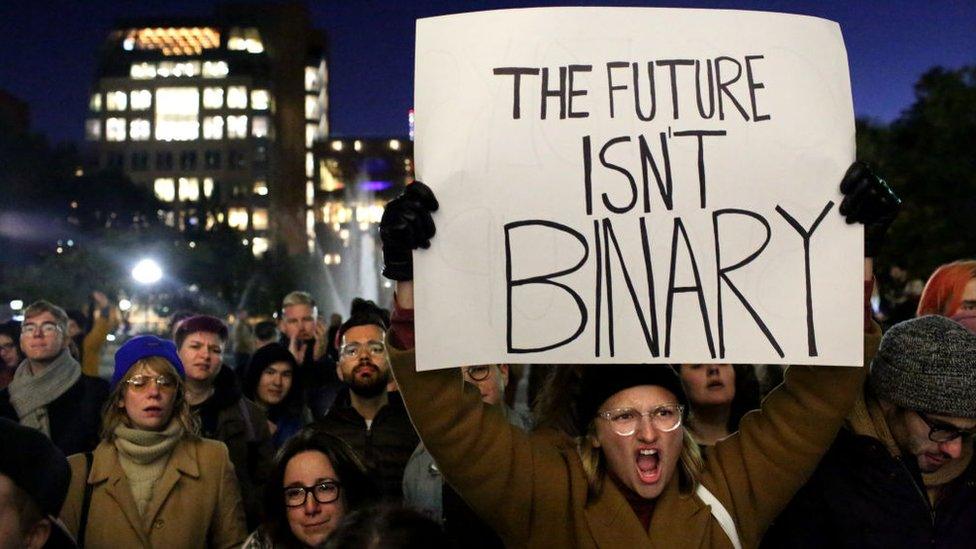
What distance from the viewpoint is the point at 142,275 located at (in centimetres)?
1856

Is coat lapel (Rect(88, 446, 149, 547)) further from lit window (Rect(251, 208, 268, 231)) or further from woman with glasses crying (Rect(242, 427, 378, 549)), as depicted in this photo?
lit window (Rect(251, 208, 268, 231))

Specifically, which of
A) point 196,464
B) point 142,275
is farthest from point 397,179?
point 196,464

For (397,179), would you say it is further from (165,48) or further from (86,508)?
(86,508)

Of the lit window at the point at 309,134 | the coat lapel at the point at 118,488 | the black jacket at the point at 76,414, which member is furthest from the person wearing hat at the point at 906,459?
the lit window at the point at 309,134

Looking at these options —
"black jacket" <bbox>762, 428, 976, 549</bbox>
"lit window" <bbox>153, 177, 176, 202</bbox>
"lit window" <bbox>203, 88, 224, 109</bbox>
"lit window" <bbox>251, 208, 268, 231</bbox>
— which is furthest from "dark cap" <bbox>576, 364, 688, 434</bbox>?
"lit window" <bbox>203, 88, 224, 109</bbox>

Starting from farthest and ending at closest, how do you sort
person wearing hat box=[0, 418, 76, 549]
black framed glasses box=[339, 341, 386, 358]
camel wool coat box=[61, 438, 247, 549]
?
1. black framed glasses box=[339, 341, 386, 358]
2. camel wool coat box=[61, 438, 247, 549]
3. person wearing hat box=[0, 418, 76, 549]

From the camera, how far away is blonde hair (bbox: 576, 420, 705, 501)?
8.54ft

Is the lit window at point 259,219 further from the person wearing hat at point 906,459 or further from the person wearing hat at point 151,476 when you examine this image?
the person wearing hat at point 906,459

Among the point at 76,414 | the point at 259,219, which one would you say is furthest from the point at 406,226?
the point at 259,219

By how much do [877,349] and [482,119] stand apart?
1.24m

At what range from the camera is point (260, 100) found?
366 feet

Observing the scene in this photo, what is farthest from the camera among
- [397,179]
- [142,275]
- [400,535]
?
[397,179]

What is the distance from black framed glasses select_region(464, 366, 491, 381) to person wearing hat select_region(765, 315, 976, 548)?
142 cm

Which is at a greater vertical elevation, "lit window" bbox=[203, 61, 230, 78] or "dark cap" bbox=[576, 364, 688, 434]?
"lit window" bbox=[203, 61, 230, 78]
